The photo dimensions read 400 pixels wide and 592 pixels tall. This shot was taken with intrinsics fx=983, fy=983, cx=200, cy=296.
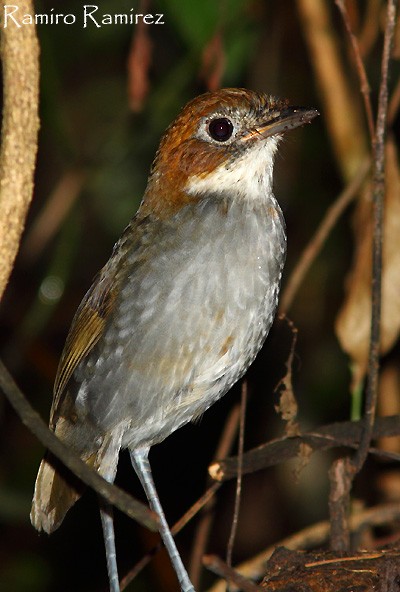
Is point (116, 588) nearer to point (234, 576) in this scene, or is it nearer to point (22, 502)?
point (234, 576)

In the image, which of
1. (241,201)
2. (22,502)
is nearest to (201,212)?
(241,201)

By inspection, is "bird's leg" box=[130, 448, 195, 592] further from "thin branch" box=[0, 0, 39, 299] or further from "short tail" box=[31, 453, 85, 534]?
"thin branch" box=[0, 0, 39, 299]

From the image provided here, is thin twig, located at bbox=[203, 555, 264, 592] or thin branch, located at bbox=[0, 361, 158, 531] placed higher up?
thin branch, located at bbox=[0, 361, 158, 531]

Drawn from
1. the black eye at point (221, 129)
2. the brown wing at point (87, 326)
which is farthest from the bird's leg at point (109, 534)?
the black eye at point (221, 129)

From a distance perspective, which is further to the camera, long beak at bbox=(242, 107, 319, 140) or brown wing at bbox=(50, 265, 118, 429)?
brown wing at bbox=(50, 265, 118, 429)

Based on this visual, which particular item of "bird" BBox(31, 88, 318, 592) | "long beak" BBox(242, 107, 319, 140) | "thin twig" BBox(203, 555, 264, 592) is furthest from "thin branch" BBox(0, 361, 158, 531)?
"long beak" BBox(242, 107, 319, 140)

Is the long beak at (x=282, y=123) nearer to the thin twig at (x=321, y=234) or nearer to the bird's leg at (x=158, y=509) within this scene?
the thin twig at (x=321, y=234)
